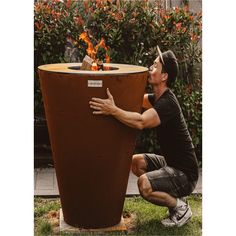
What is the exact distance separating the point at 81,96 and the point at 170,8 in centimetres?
210

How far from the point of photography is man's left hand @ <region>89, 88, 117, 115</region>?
3.89 meters

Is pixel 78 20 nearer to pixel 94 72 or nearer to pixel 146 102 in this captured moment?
pixel 146 102

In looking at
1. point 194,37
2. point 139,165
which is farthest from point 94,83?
point 194,37

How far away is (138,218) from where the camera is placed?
450cm

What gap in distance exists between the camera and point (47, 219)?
4480mm

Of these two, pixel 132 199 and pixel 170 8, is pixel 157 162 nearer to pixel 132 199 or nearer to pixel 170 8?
pixel 132 199

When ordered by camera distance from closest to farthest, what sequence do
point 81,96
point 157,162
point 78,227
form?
point 81,96 → point 78,227 → point 157,162

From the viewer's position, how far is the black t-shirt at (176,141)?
4258mm

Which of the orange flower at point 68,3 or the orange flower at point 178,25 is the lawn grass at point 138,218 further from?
the orange flower at point 68,3

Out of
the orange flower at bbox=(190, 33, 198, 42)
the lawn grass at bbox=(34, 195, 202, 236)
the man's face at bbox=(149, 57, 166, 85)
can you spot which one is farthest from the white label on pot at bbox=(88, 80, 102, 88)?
the orange flower at bbox=(190, 33, 198, 42)

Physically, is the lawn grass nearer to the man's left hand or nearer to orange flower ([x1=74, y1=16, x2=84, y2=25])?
the man's left hand

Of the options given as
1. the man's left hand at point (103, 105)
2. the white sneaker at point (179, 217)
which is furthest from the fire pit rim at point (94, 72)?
the white sneaker at point (179, 217)

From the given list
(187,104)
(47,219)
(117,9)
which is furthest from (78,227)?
(117,9)

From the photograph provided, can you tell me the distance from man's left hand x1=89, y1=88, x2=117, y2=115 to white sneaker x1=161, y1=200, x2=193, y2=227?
3.20 ft
